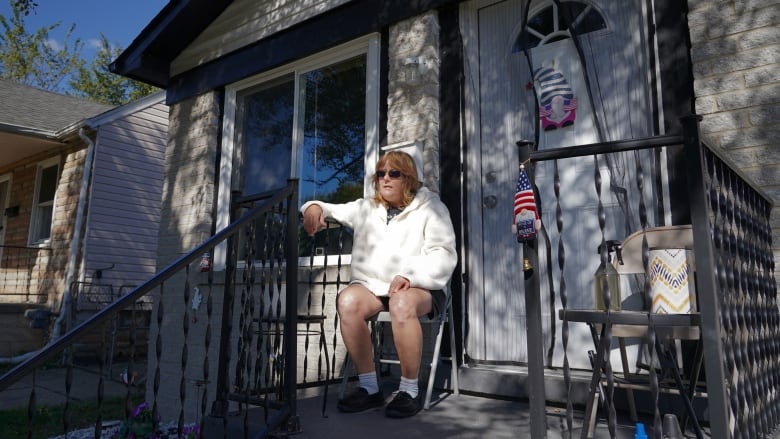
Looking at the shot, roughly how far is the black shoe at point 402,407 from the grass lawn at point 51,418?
3.47m

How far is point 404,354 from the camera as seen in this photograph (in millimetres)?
2740

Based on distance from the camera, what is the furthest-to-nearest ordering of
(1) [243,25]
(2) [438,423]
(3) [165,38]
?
1. (3) [165,38]
2. (1) [243,25]
3. (2) [438,423]

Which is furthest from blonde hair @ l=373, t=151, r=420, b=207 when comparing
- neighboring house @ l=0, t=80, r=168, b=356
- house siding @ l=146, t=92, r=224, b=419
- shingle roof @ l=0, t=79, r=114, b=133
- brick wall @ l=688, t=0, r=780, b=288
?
shingle roof @ l=0, t=79, r=114, b=133

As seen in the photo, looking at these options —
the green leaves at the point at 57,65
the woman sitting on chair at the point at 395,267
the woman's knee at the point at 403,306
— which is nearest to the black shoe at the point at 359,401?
the woman sitting on chair at the point at 395,267

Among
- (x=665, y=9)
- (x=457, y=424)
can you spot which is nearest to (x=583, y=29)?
(x=665, y=9)

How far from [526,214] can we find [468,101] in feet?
6.71

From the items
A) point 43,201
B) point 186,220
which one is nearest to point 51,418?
point 186,220

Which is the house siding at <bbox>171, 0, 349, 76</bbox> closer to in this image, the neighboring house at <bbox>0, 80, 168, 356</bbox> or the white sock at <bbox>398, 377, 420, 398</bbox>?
the white sock at <bbox>398, 377, 420, 398</bbox>

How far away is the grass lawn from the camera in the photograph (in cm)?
491

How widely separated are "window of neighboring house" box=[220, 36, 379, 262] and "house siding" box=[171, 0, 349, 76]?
0.41 metres

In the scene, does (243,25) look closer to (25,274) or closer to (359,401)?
(359,401)

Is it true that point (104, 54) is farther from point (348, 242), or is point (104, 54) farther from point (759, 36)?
point (759, 36)

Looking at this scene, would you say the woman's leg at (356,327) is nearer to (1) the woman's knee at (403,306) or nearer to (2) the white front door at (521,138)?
(1) the woman's knee at (403,306)

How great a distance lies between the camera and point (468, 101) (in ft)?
13.0
